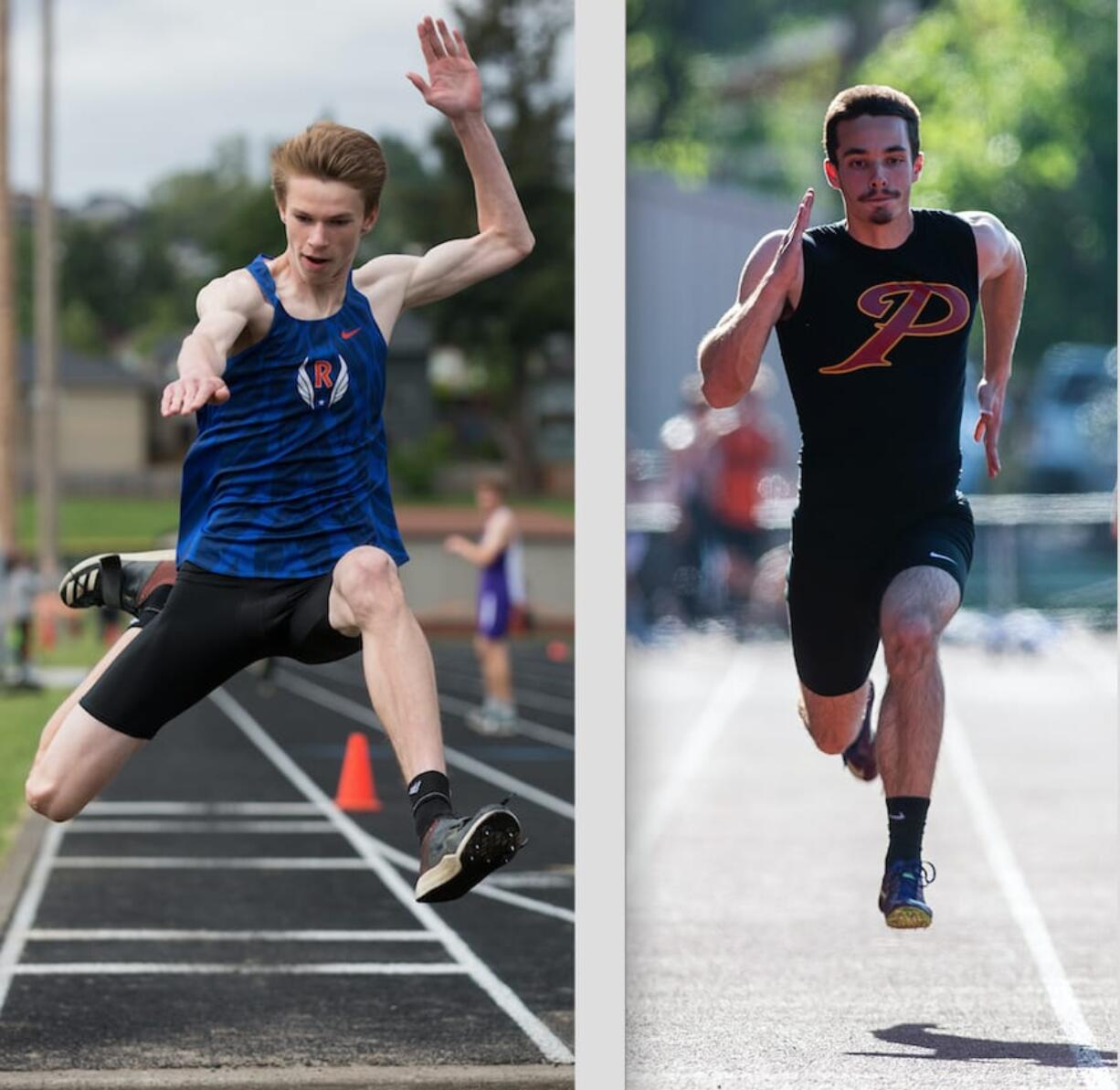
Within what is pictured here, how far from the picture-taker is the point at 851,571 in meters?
6.34

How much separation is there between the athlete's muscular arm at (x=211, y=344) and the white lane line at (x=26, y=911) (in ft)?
12.4

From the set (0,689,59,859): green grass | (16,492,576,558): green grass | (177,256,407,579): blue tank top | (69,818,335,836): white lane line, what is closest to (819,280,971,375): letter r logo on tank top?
(177,256,407,579): blue tank top

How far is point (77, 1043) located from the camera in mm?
7977

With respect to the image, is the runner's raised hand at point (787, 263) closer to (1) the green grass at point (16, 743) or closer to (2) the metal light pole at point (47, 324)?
(1) the green grass at point (16, 743)

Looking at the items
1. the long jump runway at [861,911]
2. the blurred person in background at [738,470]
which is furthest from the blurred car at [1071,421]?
the long jump runway at [861,911]

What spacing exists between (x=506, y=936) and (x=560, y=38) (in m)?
41.9

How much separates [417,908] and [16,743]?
7.77 metres

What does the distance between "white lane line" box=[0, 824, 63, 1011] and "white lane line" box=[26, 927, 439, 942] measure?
4.0 inches

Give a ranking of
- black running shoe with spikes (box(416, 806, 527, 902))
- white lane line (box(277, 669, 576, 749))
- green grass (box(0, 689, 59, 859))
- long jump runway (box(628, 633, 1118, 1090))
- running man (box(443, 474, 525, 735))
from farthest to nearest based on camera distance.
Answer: white lane line (box(277, 669, 576, 749)) < running man (box(443, 474, 525, 735)) < green grass (box(0, 689, 59, 859)) < long jump runway (box(628, 633, 1118, 1090)) < black running shoe with spikes (box(416, 806, 527, 902))

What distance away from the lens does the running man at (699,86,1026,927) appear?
241 inches

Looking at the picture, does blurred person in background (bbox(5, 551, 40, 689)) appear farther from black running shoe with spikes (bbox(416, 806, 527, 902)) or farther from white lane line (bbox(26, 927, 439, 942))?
black running shoe with spikes (bbox(416, 806, 527, 902))

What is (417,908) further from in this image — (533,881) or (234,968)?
(234,968)

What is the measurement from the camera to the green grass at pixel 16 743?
14508mm

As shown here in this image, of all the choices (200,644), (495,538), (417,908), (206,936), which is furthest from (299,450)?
(495,538)
